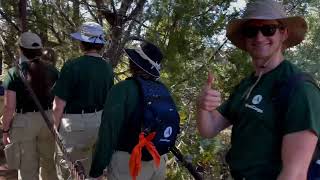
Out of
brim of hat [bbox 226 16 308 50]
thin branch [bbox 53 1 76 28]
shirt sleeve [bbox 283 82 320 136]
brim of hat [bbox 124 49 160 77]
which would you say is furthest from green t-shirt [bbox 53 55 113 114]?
shirt sleeve [bbox 283 82 320 136]

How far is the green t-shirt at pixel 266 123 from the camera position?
138 centimetres

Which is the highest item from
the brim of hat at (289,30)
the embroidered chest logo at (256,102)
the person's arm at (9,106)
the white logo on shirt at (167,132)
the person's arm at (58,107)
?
the brim of hat at (289,30)

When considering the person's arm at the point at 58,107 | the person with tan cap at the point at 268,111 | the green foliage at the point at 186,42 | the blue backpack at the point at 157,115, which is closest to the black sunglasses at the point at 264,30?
the person with tan cap at the point at 268,111

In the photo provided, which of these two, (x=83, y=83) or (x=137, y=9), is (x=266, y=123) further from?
(x=137, y=9)

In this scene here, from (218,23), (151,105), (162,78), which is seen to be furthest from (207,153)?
(151,105)

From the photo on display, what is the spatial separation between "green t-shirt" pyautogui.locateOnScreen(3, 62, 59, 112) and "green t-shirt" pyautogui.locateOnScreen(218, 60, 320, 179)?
2120 mm

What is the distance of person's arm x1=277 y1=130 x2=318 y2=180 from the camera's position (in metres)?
1.37

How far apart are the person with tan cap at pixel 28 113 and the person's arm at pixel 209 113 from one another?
74.3 inches

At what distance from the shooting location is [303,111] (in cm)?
137

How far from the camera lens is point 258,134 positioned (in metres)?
1.51

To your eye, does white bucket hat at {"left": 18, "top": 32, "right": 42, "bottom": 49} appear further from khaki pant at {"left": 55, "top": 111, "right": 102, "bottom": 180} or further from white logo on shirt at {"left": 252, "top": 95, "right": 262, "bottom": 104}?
white logo on shirt at {"left": 252, "top": 95, "right": 262, "bottom": 104}

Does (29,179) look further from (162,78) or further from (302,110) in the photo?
(302,110)

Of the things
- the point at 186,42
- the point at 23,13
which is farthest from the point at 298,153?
the point at 23,13

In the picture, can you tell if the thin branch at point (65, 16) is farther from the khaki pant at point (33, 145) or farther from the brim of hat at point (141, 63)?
the brim of hat at point (141, 63)
